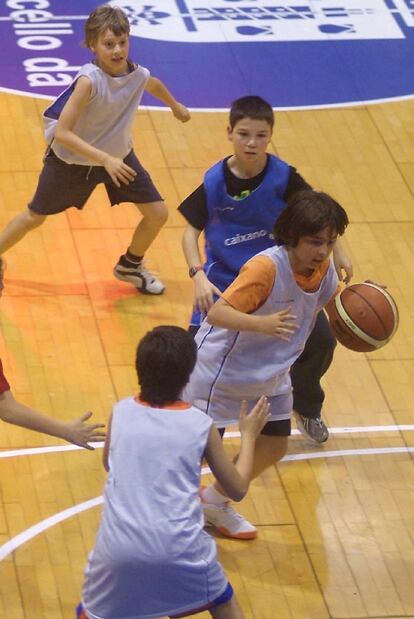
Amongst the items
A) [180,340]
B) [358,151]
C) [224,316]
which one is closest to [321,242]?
[224,316]

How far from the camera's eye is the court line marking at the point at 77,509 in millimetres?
6285

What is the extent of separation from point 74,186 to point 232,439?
184 cm

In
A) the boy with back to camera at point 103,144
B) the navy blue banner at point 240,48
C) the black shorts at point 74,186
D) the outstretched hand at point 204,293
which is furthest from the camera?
the navy blue banner at point 240,48

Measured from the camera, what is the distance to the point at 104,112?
25.6 ft

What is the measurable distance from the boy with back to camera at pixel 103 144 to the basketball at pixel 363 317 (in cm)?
167

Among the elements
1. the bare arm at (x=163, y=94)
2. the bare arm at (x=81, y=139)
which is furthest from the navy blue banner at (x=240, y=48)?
the bare arm at (x=81, y=139)

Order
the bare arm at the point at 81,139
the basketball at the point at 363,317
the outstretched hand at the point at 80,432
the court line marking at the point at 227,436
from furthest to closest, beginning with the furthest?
the bare arm at the point at 81,139 → the court line marking at the point at 227,436 → the basketball at the point at 363,317 → the outstretched hand at the point at 80,432

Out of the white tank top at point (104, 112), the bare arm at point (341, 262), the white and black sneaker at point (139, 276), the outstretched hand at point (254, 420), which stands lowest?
the white and black sneaker at point (139, 276)

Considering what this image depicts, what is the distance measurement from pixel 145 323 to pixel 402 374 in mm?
1498

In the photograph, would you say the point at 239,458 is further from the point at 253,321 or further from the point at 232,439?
the point at 232,439

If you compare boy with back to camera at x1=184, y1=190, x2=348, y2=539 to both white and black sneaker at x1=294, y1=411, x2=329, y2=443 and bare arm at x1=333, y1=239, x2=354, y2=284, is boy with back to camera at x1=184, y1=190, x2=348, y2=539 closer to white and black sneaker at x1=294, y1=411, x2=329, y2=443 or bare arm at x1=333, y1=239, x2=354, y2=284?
bare arm at x1=333, y1=239, x2=354, y2=284

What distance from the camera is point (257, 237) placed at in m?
6.49

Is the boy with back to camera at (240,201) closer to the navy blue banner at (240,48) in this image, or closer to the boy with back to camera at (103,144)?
the boy with back to camera at (103,144)

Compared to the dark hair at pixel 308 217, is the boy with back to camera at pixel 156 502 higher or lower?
lower
